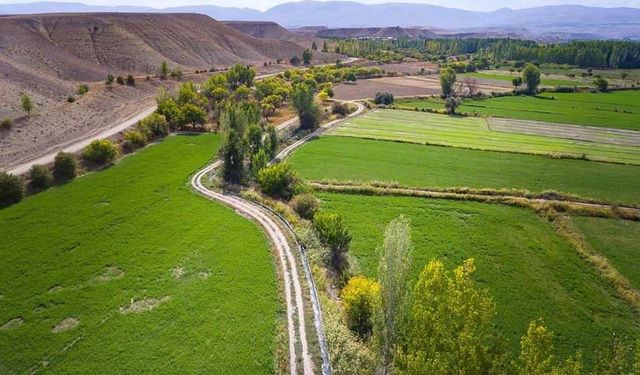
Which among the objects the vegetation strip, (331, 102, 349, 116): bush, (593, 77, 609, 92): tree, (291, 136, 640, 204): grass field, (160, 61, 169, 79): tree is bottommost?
the vegetation strip

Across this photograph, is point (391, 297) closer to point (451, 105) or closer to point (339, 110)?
point (339, 110)

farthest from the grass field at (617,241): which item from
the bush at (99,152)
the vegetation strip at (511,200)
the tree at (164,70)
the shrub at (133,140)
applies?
the tree at (164,70)

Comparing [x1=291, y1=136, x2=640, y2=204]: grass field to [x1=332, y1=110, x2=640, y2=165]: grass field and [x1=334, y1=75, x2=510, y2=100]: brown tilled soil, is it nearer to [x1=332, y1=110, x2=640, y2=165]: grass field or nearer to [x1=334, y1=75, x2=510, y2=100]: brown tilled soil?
[x1=332, y1=110, x2=640, y2=165]: grass field

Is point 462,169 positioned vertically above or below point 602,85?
below

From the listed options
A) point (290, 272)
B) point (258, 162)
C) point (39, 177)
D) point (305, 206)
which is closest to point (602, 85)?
point (258, 162)

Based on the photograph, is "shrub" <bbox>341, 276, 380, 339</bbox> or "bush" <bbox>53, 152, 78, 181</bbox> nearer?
"shrub" <bbox>341, 276, 380, 339</bbox>

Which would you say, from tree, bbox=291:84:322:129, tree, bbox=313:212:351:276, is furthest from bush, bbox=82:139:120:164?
tree, bbox=313:212:351:276

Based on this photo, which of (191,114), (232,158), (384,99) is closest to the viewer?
(232,158)
